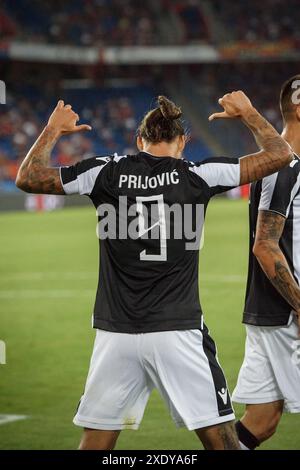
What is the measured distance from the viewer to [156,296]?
14.9 ft

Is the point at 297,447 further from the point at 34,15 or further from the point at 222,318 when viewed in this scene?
the point at 34,15

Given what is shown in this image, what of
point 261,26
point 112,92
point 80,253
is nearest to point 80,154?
point 112,92

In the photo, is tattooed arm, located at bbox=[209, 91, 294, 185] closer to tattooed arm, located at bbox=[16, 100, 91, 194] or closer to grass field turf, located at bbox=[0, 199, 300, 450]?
tattooed arm, located at bbox=[16, 100, 91, 194]

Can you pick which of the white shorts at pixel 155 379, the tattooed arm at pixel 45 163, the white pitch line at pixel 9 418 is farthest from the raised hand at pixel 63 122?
the white pitch line at pixel 9 418

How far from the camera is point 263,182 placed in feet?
17.1

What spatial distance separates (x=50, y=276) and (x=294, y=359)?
1133 centimetres

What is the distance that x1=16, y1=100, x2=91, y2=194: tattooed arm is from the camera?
179 inches

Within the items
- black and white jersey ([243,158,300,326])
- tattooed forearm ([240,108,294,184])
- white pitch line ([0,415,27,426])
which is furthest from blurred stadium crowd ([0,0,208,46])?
tattooed forearm ([240,108,294,184])

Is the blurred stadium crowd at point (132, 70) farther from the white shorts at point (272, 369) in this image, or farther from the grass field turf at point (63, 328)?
the white shorts at point (272, 369)

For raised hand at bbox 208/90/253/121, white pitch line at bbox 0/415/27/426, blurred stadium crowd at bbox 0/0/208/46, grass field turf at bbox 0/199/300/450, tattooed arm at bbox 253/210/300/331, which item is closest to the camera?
raised hand at bbox 208/90/253/121

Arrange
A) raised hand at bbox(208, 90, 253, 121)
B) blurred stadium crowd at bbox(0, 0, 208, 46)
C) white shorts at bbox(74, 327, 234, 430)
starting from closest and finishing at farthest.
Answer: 1. white shorts at bbox(74, 327, 234, 430)
2. raised hand at bbox(208, 90, 253, 121)
3. blurred stadium crowd at bbox(0, 0, 208, 46)

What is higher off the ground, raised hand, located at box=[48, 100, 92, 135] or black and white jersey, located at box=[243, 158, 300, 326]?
raised hand, located at box=[48, 100, 92, 135]

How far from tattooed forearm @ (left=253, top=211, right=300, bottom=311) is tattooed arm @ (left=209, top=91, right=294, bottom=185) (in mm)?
647

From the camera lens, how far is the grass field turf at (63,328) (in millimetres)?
6984
